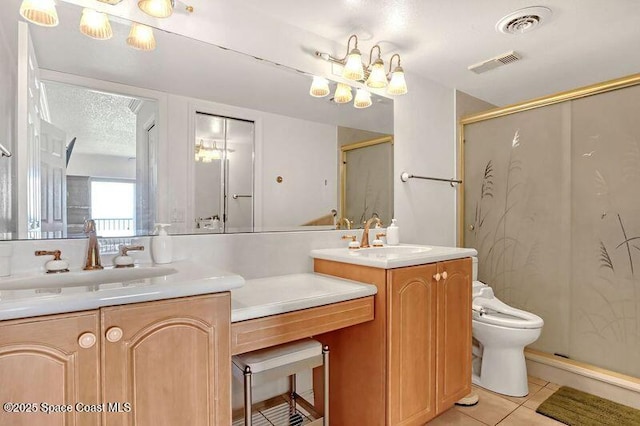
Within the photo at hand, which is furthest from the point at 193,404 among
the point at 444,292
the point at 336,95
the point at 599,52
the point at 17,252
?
the point at 599,52

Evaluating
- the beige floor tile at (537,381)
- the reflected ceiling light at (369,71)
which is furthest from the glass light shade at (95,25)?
the beige floor tile at (537,381)

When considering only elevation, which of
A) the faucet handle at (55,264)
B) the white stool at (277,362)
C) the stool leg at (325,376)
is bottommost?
the stool leg at (325,376)

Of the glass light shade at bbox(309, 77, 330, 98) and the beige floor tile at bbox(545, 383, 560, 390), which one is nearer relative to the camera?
the glass light shade at bbox(309, 77, 330, 98)

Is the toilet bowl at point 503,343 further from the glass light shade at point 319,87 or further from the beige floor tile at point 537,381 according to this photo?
the glass light shade at point 319,87

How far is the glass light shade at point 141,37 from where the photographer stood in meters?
1.42

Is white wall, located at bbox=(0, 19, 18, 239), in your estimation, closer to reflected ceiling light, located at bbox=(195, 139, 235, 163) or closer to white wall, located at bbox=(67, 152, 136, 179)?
white wall, located at bbox=(67, 152, 136, 179)

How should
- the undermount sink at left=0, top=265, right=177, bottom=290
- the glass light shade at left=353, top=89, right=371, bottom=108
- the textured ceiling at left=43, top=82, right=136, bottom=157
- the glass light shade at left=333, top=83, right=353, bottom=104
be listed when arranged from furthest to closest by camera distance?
the glass light shade at left=353, top=89, right=371, bottom=108, the glass light shade at left=333, top=83, right=353, bottom=104, the textured ceiling at left=43, top=82, right=136, bottom=157, the undermount sink at left=0, top=265, right=177, bottom=290

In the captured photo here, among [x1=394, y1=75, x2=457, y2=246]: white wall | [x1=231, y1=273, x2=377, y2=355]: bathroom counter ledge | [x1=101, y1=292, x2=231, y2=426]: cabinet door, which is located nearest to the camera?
[x1=101, y1=292, x2=231, y2=426]: cabinet door

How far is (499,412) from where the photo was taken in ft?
6.37

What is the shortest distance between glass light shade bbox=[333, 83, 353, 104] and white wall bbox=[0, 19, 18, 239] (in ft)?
4.82

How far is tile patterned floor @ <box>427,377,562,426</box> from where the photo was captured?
185 cm

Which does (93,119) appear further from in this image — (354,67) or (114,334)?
(354,67)

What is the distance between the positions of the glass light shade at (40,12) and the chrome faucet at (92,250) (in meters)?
0.76

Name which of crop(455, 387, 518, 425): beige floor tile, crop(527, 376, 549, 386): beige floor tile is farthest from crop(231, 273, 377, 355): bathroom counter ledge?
crop(527, 376, 549, 386): beige floor tile
